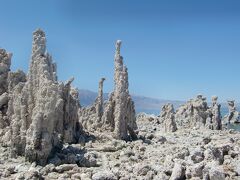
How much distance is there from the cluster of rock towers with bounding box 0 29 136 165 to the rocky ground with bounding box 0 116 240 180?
125 centimetres

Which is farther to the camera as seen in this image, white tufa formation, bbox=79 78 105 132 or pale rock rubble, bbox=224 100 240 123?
pale rock rubble, bbox=224 100 240 123

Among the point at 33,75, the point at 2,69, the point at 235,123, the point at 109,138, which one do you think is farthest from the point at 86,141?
the point at 235,123

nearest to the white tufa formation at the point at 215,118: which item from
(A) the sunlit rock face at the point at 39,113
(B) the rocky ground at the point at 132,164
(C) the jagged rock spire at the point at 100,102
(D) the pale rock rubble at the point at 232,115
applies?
(C) the jagged rock spire at the point at 100,102

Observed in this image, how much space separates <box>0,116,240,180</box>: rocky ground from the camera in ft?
86.5

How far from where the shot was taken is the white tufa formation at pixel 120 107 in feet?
151

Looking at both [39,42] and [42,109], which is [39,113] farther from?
[39,42]

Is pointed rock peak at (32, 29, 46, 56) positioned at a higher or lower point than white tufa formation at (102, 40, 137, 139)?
higher

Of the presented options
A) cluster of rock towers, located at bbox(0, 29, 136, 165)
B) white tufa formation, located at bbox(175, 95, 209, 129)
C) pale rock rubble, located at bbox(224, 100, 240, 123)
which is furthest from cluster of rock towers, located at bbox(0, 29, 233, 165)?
pale rock rubble, located at bbox(224, 100, 240, 123)

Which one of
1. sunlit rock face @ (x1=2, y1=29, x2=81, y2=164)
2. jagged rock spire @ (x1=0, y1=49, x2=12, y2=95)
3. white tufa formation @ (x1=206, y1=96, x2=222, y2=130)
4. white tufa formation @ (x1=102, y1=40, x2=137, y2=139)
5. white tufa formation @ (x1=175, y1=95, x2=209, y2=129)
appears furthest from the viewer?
white tufa formation @ (x1=175, y1=95, x2=209, y2=129)

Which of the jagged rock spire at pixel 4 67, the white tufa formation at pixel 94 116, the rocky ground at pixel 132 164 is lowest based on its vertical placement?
the rocky ground at pixel 132 164

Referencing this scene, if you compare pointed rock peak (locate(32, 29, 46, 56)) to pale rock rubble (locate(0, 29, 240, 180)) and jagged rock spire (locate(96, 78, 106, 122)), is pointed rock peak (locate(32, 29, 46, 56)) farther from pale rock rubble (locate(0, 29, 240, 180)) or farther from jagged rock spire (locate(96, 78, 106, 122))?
jagged rock spire (locate(96, 78, 106, 122))

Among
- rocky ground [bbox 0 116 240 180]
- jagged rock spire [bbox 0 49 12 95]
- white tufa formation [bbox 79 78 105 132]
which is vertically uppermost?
jagged rock spire [bbox 0 49 12 95]

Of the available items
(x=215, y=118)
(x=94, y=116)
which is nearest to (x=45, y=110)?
(x=94, y=116)

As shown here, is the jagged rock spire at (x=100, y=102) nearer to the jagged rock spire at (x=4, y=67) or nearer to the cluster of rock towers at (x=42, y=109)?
the cluster of rock towers at (x=42, y=109)
